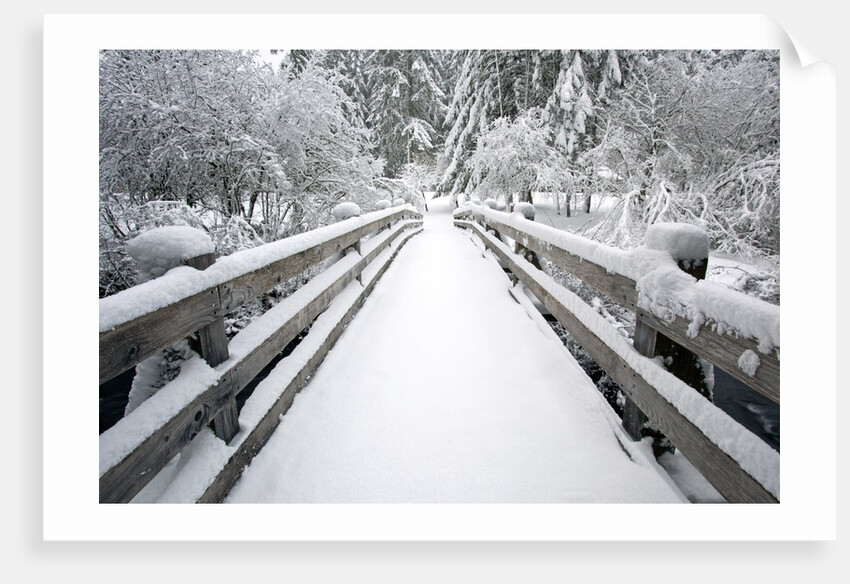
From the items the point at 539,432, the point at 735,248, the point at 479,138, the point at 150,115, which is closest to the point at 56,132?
the point at 539,432

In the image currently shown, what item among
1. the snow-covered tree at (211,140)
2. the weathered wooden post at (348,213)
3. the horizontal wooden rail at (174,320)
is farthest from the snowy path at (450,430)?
the snow-covered tree at (211,140)

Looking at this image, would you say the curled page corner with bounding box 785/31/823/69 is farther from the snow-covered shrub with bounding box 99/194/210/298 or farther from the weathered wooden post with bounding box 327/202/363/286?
the snow-covered shrub with bounding box 99/194/210/298

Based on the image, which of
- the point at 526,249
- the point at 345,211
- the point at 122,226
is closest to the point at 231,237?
the point at 122,226

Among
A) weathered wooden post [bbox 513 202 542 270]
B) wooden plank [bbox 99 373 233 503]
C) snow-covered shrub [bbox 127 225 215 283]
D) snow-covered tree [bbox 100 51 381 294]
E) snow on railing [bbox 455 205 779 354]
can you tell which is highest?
snow-covered tree [bbox 100 51 381 294]

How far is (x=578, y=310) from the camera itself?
2.24 metres

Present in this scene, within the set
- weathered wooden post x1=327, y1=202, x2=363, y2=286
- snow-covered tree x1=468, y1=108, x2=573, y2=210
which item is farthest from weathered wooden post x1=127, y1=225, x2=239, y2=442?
snow-covered tree x1=468, y1=108, x2=573, y2=210

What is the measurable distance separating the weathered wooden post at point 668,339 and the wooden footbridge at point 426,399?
1cm

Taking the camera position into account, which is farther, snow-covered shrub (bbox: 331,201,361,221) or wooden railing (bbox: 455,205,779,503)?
snow-covered shrub (bbox: 331,201,361,221)

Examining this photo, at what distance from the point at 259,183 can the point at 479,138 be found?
10751 millimetres

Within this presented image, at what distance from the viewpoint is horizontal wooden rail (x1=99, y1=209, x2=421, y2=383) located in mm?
970

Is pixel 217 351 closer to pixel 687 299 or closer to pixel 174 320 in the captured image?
pixel 174 320

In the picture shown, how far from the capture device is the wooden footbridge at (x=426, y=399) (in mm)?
1048

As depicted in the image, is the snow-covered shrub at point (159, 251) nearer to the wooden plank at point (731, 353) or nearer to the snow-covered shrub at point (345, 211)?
the wooden plank at point (731, 353)

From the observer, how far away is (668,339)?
4.69 feet
